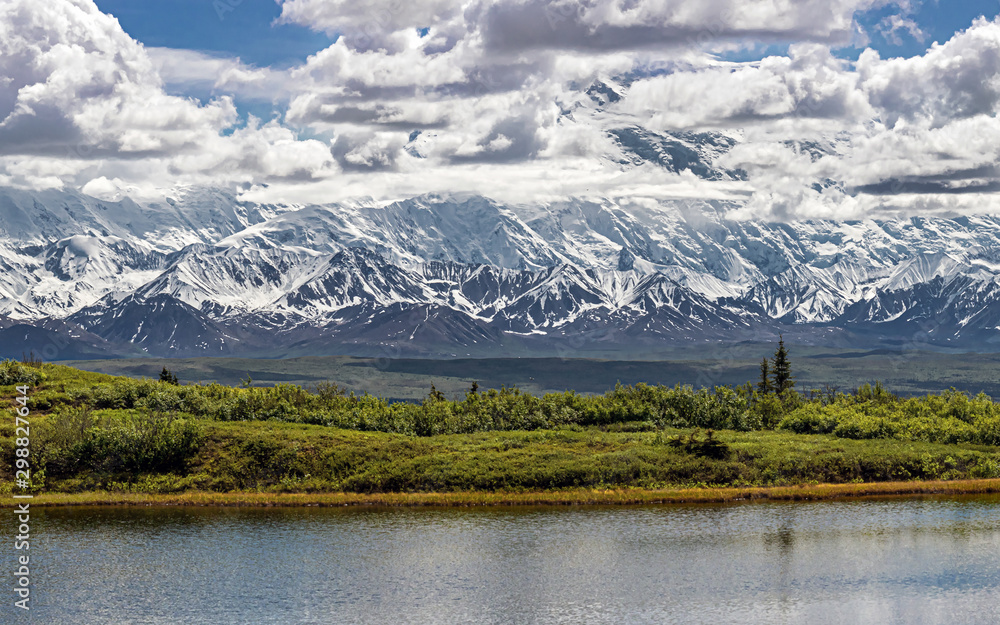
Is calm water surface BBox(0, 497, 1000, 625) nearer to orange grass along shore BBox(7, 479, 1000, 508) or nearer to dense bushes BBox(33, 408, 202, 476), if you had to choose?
orange grass along shore BBox(7, 479, 1000, 508)

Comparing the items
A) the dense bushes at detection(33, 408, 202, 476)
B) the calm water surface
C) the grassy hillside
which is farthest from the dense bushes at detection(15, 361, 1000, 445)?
the calm water surface

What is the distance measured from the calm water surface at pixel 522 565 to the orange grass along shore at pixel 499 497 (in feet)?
15.8

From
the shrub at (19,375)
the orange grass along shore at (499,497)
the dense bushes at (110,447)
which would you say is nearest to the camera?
the orange grass along shore at (499,497)

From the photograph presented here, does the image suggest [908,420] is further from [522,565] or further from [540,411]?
[522,565]

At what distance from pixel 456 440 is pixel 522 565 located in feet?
177

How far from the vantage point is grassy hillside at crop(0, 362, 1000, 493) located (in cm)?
11438

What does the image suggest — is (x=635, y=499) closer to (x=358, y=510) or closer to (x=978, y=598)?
(x=358, y=510)

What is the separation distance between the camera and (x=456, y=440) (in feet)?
431

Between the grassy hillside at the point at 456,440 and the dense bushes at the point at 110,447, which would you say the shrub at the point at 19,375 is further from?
the dense bushes at the point at 110,447

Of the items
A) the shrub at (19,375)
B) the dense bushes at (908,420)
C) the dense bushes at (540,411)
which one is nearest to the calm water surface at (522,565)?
the dense bushes at (908,420)

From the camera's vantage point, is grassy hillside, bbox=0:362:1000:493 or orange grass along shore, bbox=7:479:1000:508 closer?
orange grass along shore, bbox=7:479:1000:508

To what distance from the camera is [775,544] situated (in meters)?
83.5

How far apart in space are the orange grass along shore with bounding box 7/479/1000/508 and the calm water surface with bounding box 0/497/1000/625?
4.81 m

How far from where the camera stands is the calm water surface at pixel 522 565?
66625 millimetres
